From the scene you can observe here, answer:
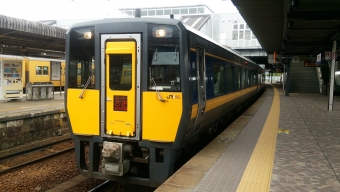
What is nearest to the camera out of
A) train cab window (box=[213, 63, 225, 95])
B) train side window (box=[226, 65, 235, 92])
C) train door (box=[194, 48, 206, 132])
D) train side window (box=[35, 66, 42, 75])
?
train door (box=[194, 48, 206, 132])

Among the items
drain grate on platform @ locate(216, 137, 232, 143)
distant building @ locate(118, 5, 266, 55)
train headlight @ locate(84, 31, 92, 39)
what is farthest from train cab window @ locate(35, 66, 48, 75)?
distant building @ locate(118, 5, 266, 55)

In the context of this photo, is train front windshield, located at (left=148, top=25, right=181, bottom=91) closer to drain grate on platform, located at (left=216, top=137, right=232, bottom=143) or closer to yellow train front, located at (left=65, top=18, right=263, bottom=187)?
yellow train front, located at (left=65, top=18, right=263, bottom=187)

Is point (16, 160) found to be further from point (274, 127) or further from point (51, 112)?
point (274, 127)

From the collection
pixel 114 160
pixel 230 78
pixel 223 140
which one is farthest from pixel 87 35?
pixel 230 78

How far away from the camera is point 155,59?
4.96m

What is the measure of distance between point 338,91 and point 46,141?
23.7m

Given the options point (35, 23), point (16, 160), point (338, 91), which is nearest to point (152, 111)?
point (16, 160)

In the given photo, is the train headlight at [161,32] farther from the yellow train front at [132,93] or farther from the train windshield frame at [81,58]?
the train windshield frame at [81,58]

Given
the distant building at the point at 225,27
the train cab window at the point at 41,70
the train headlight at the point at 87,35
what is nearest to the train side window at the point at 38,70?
the train cab window at the point at 41,70

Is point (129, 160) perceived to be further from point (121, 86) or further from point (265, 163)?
point (265, 163)

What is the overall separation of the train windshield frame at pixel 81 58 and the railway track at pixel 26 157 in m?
3.17

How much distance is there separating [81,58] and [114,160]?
71.6 inches

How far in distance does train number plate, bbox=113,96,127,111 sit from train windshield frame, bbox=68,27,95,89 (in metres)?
0.48

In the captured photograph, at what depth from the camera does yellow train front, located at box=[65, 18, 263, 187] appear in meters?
4.88
